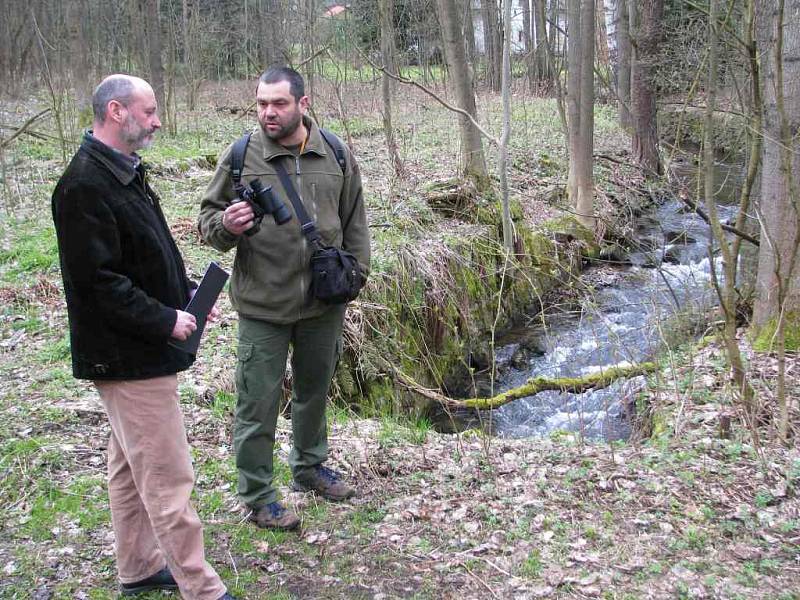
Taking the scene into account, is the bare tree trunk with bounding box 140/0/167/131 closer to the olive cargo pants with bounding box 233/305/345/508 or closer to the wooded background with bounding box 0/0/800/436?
the wooded background with bounding box 0/0/800/436

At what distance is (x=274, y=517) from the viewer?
3820 mm

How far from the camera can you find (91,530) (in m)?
3.82

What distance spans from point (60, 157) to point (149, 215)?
434 inches

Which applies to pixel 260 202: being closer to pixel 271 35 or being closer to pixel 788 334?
pixel 788 334

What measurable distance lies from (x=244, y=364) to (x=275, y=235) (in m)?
0.71

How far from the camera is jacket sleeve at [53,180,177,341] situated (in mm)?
2717

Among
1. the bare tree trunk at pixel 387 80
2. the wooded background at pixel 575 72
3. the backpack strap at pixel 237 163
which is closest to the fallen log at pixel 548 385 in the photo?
the wooded background at pixel 575 72

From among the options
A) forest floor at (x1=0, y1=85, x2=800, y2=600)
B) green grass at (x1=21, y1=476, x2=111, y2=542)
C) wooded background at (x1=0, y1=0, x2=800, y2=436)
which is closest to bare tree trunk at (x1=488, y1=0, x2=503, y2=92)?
wooded background at (x1=0, y1=0, x2=800, y2=436)

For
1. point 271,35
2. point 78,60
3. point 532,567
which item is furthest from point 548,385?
point 271,35

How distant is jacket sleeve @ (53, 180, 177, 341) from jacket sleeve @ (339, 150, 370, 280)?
1.39m

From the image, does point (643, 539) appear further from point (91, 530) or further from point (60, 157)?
point (60, 157)

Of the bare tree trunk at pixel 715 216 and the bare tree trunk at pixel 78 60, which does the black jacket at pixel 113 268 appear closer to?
the bare tree trunk at pixel 715 216

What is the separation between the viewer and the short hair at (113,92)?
9.05 feet

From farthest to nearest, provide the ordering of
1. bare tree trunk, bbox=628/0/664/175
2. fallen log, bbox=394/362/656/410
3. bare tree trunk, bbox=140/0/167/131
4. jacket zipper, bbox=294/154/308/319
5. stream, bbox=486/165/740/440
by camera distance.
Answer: bare tree trunk, bbox=140/0/167/131 < bare tree trunk, bbox=628/0/664/175 < stream, bbox=486/165/740/440 < fallen log, bbox=394/362/656/410 < jacket zipper, bbox=294/154/308/319
